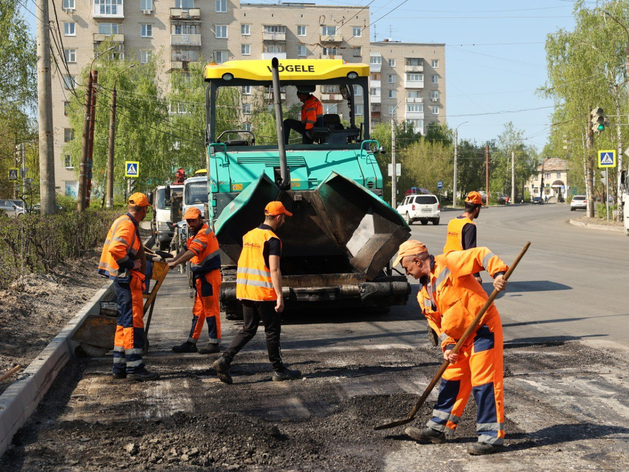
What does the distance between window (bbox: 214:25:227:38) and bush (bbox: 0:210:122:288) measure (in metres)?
65.8

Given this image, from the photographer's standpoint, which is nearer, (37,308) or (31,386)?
(31,386)

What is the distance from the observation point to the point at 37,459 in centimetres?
457

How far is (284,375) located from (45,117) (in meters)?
10.3

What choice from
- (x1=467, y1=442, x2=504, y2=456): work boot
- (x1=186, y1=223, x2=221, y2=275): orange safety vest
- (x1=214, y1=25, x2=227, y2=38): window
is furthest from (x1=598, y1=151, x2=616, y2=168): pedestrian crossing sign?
(x1=214, y1=25, x2=227, y2=38): window

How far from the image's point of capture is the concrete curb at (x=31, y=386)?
498cm

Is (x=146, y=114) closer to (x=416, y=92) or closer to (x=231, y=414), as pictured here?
(x=231, y=414)

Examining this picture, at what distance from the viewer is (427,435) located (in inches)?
188

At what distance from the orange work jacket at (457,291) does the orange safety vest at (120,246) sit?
3.12 metres

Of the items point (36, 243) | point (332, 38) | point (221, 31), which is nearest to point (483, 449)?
point (36, 243)

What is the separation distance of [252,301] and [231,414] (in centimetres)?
161

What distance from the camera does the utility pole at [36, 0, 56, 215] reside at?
48.2ft

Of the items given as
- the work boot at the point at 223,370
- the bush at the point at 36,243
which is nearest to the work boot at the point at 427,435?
the work boot at the point at 223,370

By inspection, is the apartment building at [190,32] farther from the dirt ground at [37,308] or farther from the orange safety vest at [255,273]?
the orange safety vest at [255,273]

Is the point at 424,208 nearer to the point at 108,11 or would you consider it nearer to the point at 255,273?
the point at 255,273
